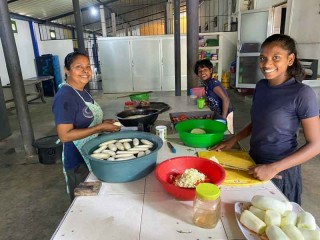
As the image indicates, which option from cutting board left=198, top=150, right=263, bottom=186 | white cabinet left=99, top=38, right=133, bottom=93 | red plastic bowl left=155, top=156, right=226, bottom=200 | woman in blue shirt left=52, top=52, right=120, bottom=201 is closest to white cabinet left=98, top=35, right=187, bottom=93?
white cabinet left=99, top=38, right=133, bottom=93

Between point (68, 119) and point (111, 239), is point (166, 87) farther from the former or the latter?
point (111, 239)

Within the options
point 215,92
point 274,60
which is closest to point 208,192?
point 274,60

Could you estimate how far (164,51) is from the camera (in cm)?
747

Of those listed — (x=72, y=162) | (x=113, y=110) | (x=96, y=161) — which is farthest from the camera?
(x=113, y=110)

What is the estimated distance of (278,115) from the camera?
1226mm

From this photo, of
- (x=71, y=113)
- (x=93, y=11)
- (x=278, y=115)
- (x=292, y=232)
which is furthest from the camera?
(x=93, y=11)

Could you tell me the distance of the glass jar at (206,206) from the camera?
838 mm

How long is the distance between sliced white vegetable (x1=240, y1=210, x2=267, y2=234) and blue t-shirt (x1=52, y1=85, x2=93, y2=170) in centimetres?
106

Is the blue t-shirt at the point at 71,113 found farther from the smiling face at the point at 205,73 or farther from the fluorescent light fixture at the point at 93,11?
the fluorescent light fixture at the point at 93,11

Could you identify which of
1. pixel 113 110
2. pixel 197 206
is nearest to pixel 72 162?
pixel 197 206

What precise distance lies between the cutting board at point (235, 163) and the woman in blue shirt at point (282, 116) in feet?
0.15

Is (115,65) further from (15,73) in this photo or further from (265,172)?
(265,172)

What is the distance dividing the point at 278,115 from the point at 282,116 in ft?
0.06

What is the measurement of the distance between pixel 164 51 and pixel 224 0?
143 inches
